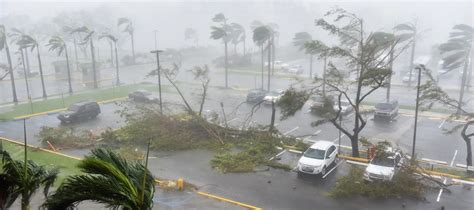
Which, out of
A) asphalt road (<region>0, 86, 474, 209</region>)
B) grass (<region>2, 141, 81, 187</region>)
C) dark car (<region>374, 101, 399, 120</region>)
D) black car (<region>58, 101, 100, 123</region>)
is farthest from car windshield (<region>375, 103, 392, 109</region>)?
grass (<region>2, 141, 81, 187</region>)

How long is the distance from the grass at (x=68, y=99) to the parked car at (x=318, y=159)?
2451 cm

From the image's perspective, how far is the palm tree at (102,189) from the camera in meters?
6.21

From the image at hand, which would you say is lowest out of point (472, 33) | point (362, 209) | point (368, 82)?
point (362, 209)

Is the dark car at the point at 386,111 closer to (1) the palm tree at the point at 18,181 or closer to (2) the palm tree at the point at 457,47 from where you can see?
(2) the palm tree at the point at 457,47

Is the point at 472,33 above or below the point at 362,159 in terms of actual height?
above

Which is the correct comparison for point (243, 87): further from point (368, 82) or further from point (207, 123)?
point (368, 82)

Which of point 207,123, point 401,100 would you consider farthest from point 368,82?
point 401,100

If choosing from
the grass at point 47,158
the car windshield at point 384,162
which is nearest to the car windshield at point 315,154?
the car windshield at point 384,162

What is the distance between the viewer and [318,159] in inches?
851

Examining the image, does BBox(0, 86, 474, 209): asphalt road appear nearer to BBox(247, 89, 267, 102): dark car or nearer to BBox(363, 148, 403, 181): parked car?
BBox(363, 148, 403, 181): parked car

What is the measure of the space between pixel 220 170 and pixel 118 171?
16017 millimetres

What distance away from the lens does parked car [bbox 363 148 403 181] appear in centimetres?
2011

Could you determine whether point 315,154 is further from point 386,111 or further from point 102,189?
point 102,189

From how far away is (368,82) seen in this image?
23000 millimetres
